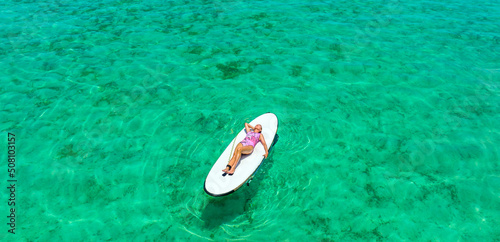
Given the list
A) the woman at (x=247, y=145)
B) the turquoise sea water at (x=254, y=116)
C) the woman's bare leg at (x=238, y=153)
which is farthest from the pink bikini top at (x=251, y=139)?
the turquoise sea water at (x=254, y=116)

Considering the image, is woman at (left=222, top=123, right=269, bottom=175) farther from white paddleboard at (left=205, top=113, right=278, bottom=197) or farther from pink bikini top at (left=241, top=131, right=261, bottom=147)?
white paddleboard at (left=205, top=113, right=278, bottom=197)

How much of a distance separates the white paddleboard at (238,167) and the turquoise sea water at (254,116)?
0.66 meters

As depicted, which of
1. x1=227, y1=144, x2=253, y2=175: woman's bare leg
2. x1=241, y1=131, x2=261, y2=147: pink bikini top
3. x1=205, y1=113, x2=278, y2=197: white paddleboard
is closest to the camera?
x1=205, y1=113, x2=278, y2=197: white paddleboard

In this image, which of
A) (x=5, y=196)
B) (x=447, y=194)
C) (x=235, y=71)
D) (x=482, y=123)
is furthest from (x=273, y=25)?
(x=5, y=196)

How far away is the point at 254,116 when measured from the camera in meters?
11.4

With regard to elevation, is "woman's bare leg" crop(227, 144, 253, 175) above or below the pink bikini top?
below

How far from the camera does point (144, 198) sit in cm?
865

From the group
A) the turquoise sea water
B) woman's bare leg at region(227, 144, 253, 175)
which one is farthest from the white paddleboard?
the turquoise sea water

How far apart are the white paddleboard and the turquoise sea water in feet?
2.17

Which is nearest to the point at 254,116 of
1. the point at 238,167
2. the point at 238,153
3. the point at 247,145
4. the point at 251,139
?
the point at 251,139

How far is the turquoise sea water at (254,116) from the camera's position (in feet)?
26.8

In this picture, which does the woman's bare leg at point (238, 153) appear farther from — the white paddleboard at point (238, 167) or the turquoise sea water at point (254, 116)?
the turquoise sea water at point (254, 116)

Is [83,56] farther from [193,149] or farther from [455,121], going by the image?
[455,121]

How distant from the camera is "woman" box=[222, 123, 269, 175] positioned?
8.40 metres
